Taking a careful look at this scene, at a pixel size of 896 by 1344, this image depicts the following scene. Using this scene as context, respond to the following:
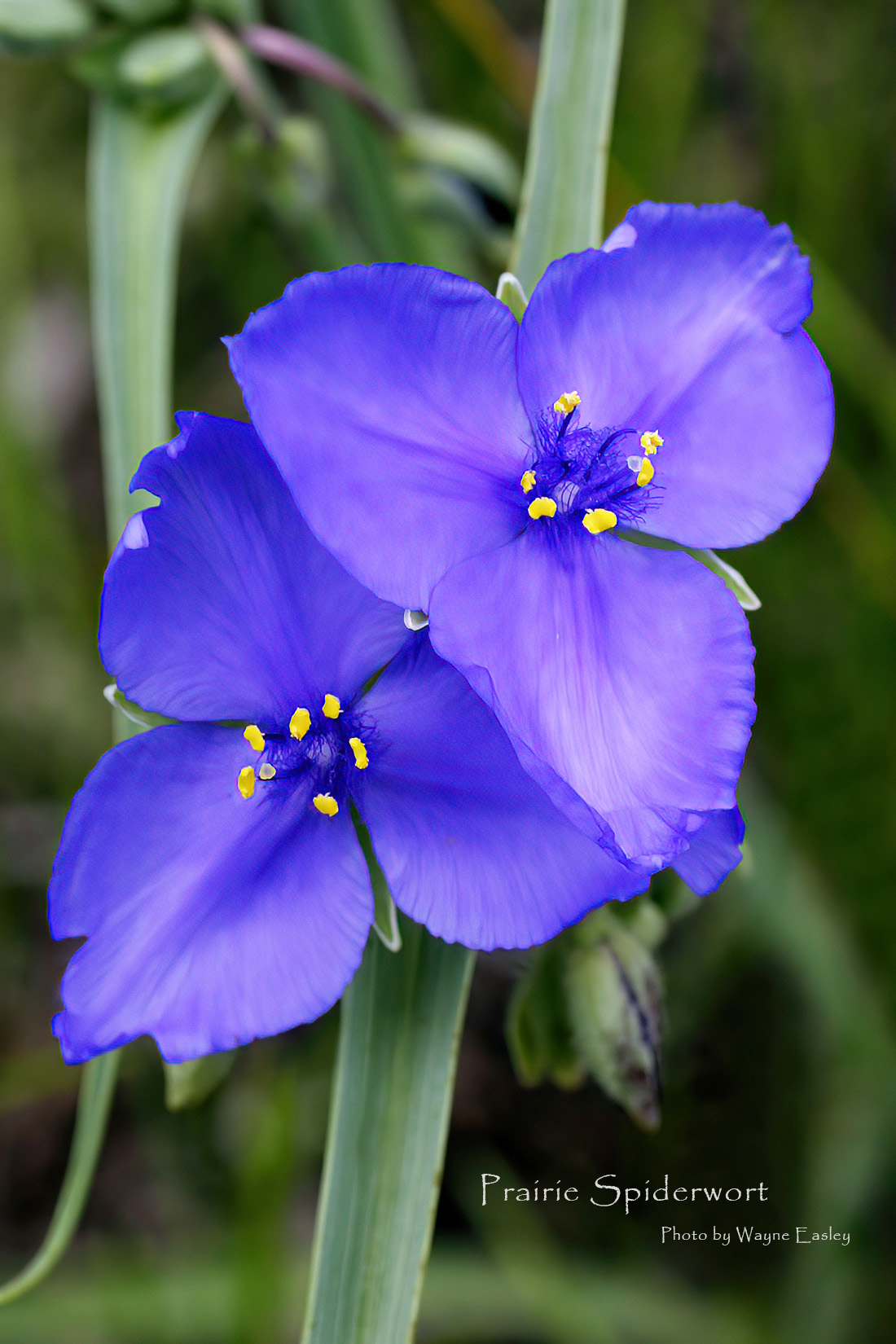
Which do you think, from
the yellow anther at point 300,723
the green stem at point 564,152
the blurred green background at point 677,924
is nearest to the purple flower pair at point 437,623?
the yellow anther at point 300,723

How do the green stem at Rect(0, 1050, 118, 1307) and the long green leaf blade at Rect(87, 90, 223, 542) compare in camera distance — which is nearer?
the green stem at Rect(0, 1050, 118, 1307)

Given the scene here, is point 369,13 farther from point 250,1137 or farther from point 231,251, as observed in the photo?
point 250,1137

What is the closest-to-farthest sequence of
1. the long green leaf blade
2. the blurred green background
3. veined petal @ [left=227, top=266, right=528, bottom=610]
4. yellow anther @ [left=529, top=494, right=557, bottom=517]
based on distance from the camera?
veined petal @ [left=227, top=266, right=528, bottom=610] < yellow anther @ [left=529, top=494, right=557, bottom=517] < the long green leaf blade < the blurred green background

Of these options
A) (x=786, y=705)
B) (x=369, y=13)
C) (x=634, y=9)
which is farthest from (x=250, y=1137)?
(x=634, y=9)

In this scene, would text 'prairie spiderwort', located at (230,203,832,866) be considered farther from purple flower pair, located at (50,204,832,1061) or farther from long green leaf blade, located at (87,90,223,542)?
long green leaf blade, located at (87,90,223,542)

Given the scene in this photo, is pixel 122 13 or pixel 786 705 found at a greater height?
pixel 122 13

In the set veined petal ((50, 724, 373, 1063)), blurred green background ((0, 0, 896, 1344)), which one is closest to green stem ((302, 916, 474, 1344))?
veined petal ((50, 724, 373, 1063))
